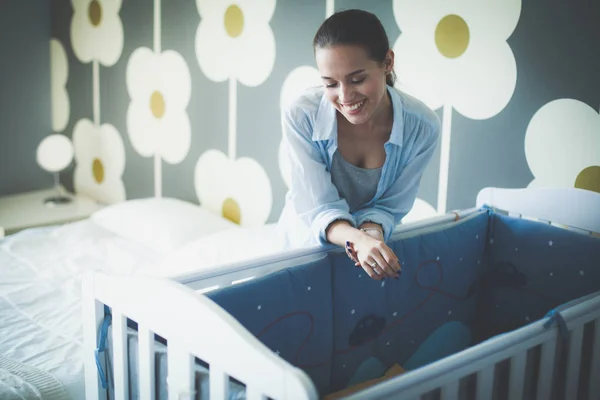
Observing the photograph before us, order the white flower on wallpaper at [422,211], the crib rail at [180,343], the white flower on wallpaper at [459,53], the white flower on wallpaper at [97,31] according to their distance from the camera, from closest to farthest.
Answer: the crib rail at [180,343]
the white flower on wallpaper at [459,53]
the white flower on wallpaper at [422,211]
the white flower on wallpaper at [97,31]

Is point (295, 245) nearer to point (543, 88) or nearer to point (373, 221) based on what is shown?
point (373, 221)

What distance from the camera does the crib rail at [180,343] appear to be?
0.78 metres

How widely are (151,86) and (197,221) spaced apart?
0.84 metres

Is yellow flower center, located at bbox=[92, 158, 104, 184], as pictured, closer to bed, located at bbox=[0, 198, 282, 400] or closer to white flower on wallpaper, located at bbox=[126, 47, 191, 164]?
white flower on wallpaper, located at bbox=[126, 47, 191, 164]

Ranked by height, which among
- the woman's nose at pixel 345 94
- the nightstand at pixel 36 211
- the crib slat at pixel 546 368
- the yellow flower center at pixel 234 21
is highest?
the yellow flower center at pixel 234 21

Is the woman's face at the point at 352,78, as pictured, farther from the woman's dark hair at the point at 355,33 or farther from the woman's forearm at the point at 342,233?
the woman's forearm at the point at 342,233

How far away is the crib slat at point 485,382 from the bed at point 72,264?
539 mm

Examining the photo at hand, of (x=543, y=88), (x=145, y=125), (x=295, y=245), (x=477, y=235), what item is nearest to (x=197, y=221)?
A: (x=145, y=125)

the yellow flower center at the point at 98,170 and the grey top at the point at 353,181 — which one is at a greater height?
the grey top at the point at 353,181

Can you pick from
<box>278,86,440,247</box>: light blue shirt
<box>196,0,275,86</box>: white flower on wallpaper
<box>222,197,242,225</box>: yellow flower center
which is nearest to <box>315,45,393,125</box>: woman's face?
<box>278,86,440,247</box>: light blue shirt

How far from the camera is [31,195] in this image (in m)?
3.27

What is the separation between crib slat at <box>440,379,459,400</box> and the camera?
922 millimetres

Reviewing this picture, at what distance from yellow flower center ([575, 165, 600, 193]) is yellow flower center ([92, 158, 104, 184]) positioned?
8.27 feet

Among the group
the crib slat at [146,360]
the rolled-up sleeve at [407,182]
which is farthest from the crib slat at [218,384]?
the rolled-up sleeve at [407,182]
